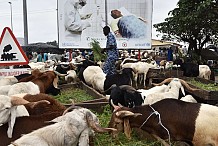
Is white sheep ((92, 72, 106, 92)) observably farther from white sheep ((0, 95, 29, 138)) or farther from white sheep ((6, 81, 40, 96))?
white sheep ((0, 95, 29, 138))

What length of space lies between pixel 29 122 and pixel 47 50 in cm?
2638

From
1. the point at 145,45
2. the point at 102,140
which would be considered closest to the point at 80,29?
the point at 145,45

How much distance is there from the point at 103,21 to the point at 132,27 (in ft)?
4.94

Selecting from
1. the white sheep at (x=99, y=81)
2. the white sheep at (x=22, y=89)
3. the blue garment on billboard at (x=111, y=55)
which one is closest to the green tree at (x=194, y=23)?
the blue garment on billboard at (x=111, y=55)

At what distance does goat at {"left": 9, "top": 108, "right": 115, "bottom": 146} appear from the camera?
3420 millimetres

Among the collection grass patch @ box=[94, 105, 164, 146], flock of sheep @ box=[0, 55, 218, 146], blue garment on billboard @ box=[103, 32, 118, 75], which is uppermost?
blue garment on billboard @ box=[103, 32, 118, 75]

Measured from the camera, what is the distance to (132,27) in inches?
675

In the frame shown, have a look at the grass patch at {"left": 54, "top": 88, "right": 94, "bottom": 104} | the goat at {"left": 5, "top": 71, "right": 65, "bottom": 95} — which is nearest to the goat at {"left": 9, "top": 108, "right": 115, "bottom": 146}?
the goat at {"left": 5, "top": 71, "right": 65, "bottom": 95}

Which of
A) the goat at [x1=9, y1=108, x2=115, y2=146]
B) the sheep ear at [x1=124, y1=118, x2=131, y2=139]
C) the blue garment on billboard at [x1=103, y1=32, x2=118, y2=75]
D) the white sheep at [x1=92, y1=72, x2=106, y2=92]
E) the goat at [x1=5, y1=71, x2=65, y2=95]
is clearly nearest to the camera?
the goat at [x1=9, y1=108, x2=115, y2=146]

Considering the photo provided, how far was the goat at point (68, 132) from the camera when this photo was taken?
342 cm

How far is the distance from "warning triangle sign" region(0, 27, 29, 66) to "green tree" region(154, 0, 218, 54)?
11592 mm

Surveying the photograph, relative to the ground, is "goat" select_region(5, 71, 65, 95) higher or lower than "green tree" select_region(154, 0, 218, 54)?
lower

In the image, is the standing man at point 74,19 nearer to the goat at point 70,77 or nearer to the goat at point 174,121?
the goat at point 70,77

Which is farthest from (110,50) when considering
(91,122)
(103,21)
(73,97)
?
(103,21)
